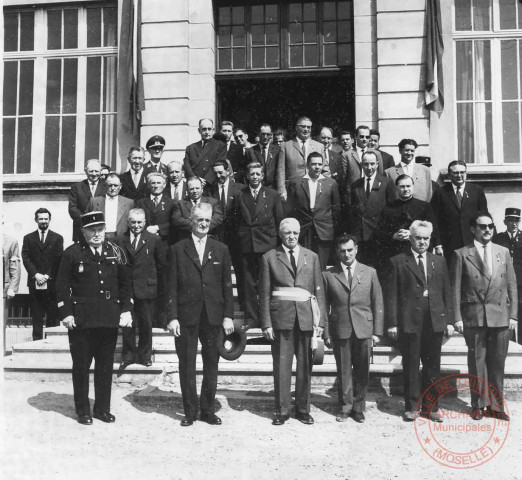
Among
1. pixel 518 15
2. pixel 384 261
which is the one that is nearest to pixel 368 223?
pixel 384 261

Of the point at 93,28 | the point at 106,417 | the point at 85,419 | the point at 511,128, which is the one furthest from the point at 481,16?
the point at 85,419

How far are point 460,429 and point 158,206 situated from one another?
4106 mm

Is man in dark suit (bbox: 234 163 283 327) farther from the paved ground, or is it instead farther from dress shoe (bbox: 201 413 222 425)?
dress shoe (bbox: 201 413 222 425)

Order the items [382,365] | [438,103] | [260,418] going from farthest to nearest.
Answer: [438,103] → [382,365] → [260,418]

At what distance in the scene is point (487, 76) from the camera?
415 inches

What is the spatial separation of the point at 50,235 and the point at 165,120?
9.24 feet

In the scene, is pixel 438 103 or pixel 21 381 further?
pixel 438 103

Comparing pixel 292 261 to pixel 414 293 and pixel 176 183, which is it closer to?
pixel 414 293

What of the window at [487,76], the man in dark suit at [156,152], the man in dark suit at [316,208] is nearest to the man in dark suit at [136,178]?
the man in dark suit at [156,152]

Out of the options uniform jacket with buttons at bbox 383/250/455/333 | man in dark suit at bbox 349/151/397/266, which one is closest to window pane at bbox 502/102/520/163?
man in dark suit at bbox 349/151/397/266

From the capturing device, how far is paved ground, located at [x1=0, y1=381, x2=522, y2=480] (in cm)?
462

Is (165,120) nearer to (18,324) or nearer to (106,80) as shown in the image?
(106,80)

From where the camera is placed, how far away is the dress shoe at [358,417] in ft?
19.0

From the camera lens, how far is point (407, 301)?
611cm
